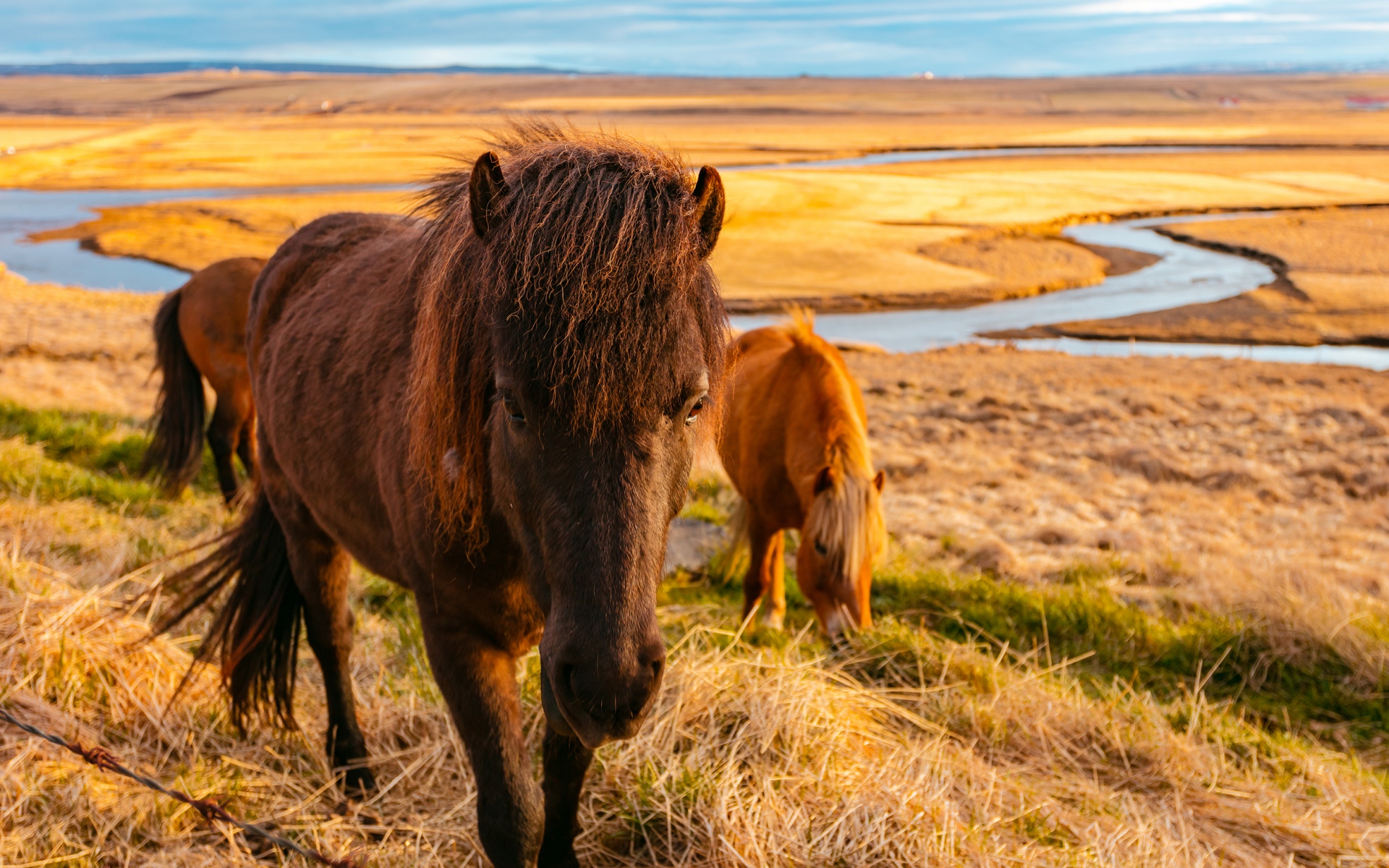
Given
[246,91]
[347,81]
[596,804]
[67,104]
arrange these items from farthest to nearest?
1. [347,81]
2. [246,91]
3. [67,104]
4. [596,804]

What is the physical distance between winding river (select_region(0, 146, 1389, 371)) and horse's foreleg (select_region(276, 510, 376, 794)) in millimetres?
15599

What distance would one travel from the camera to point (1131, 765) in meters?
3.76

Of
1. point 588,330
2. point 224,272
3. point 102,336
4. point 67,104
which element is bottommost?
point 102,336

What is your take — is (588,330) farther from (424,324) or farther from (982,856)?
(982,856)

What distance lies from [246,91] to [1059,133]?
416ft

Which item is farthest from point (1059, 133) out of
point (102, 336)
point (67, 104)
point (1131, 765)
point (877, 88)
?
point (67, 104)

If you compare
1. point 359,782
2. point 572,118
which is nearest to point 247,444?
point 359,782

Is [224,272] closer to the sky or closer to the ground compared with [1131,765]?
closer to the sky

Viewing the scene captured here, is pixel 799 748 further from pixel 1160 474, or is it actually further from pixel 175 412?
pixel 1160 474

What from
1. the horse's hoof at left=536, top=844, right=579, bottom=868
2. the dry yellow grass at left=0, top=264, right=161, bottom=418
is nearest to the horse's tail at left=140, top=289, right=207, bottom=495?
the dry yellow grass at left=0, top=264, right=161, bottom=418

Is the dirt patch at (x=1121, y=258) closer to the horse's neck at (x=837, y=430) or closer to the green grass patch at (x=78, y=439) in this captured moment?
the horse's neck at (x=837, y=430)

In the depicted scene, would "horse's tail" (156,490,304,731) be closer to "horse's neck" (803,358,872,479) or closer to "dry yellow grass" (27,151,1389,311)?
"horse's neck" (803,358,872,479)

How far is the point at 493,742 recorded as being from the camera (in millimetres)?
2379

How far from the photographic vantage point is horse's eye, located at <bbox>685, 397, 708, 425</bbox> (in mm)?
1938
